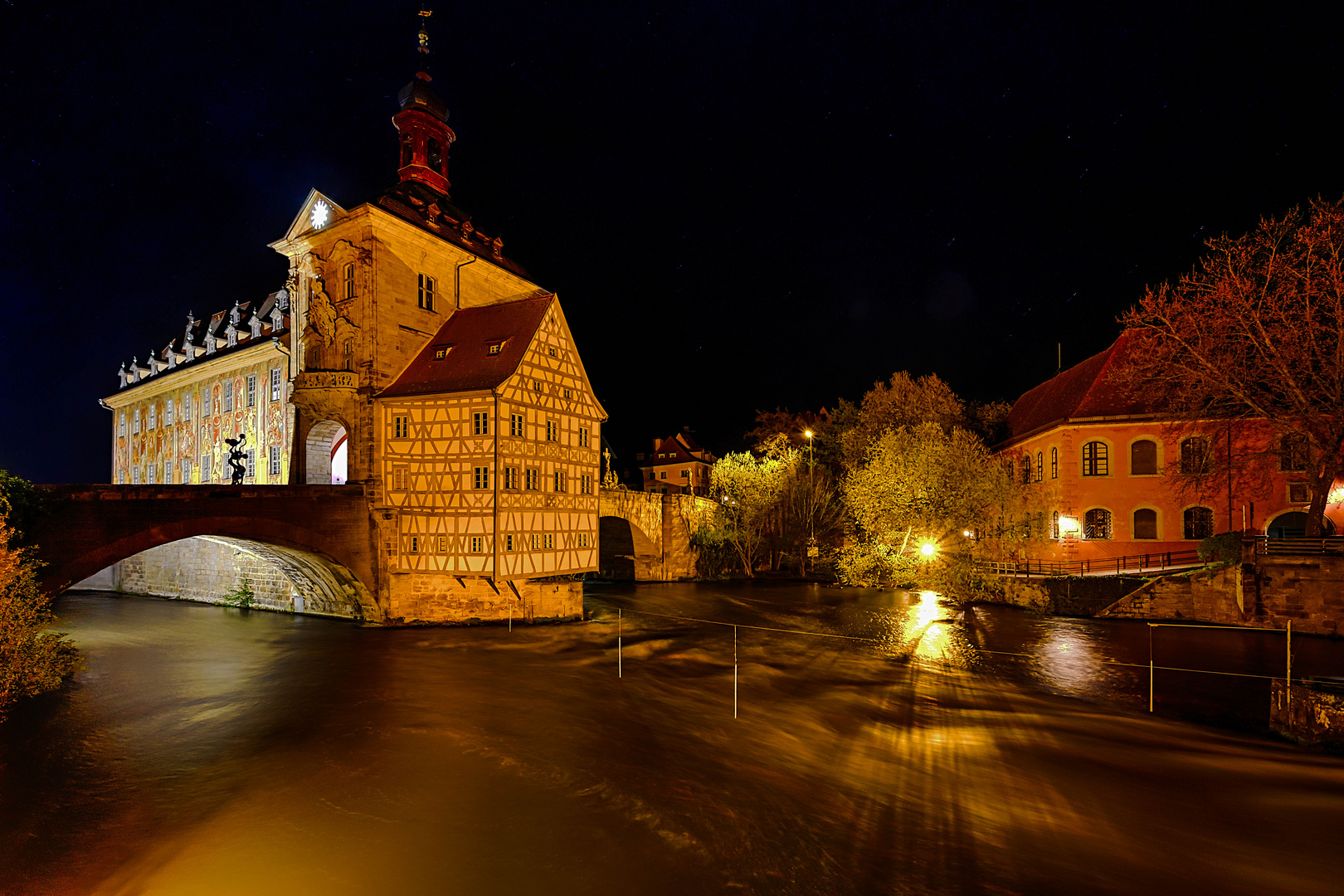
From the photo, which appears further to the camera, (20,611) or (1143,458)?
(1143,458)

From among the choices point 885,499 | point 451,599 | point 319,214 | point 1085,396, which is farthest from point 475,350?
point 1085,396

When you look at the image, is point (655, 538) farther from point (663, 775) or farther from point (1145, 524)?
point (663, 775)

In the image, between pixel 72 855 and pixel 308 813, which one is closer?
pixel 72 855

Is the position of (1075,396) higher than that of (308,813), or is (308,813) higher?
A: (1075,396)

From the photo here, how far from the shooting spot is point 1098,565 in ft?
99.2

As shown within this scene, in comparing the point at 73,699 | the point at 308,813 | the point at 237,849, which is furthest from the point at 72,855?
the point at 73,699

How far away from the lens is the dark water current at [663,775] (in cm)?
844

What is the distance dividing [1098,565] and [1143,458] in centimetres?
520

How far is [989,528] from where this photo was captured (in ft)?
105

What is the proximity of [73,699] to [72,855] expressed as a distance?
1060cm

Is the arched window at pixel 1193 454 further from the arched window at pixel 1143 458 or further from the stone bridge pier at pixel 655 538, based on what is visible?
the stone bridge pier at pixel 655 538

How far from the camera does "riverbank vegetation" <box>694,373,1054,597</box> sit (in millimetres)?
31703

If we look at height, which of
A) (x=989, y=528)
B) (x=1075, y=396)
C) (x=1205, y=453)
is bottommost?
(x=989, y=528)

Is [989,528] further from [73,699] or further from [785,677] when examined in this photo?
[73,699]
